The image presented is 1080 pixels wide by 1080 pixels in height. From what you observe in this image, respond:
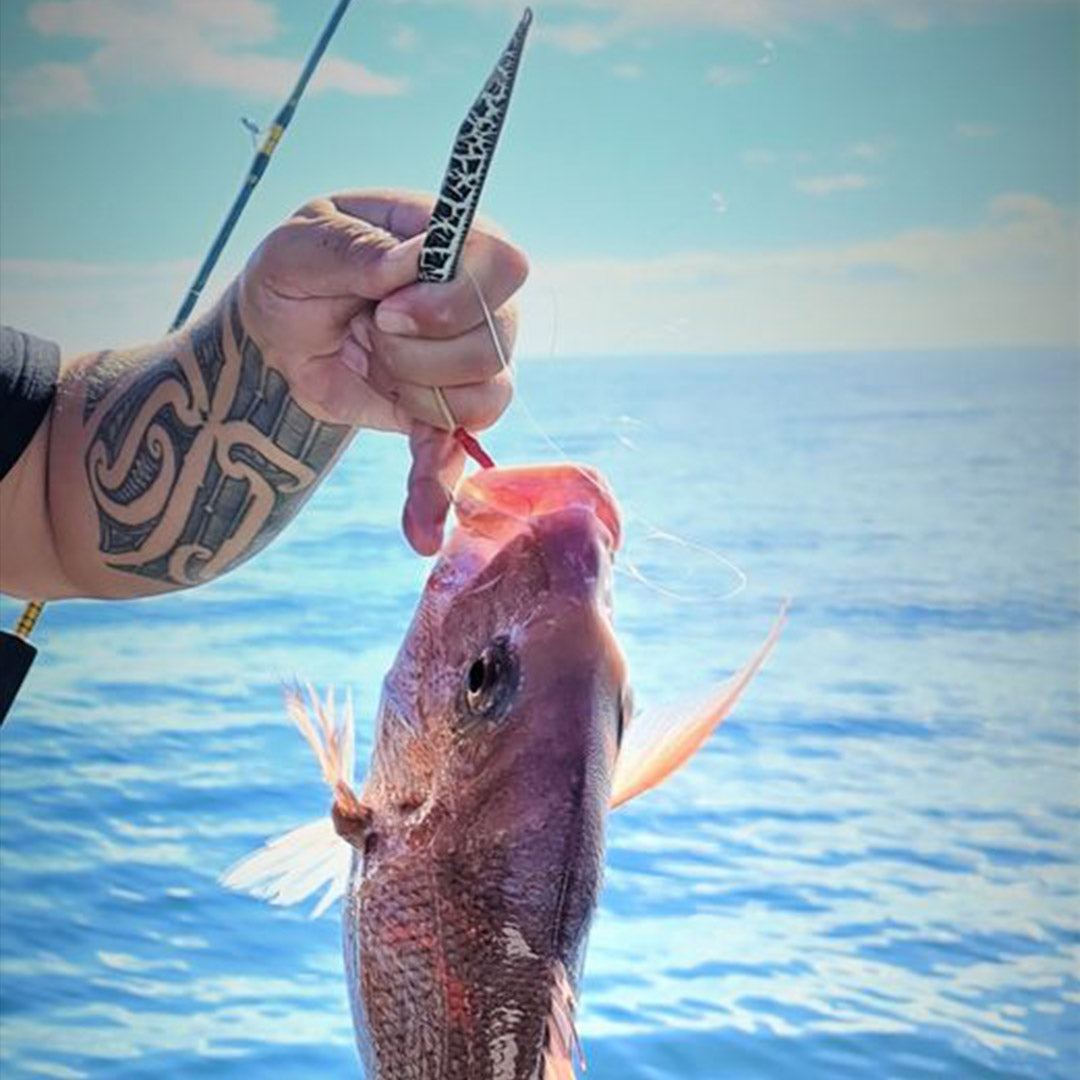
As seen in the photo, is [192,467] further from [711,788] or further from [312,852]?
[711,788]

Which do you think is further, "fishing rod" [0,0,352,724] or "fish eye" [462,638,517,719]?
"fishing rod" [0,0,352,724]

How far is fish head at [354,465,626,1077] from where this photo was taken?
80 centimetres

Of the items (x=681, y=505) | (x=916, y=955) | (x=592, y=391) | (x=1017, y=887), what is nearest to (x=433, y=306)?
(x=592, y=391)

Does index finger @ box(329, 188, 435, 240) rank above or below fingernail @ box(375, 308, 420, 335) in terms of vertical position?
above

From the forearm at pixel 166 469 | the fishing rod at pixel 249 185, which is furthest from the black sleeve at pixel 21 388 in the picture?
the fishing rod at pixel 249 185

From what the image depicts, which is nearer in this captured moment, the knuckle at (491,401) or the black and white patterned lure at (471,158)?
the black and white patterned lure at (471,158)

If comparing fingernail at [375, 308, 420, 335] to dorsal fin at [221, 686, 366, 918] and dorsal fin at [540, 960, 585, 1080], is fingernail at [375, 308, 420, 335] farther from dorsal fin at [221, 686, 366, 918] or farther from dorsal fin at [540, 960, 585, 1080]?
dorsal fin at [540, 960, 585, 1080]

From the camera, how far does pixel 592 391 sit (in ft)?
4.97

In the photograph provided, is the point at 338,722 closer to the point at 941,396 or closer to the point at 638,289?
the point at 638,289

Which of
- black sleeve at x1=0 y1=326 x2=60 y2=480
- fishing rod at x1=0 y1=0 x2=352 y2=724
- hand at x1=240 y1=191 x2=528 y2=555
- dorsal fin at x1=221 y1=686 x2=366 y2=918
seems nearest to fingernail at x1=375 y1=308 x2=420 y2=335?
hand at x1=240 y1=191 x2=528 y2=555

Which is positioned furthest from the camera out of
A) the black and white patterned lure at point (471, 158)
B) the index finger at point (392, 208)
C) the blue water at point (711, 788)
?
the blue water at point (711, 788)

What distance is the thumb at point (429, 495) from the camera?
3.25ft

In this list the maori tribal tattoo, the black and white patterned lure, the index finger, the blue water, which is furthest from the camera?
the blue water

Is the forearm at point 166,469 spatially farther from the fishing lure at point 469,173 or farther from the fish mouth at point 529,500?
the fish mouth at point 529,500
